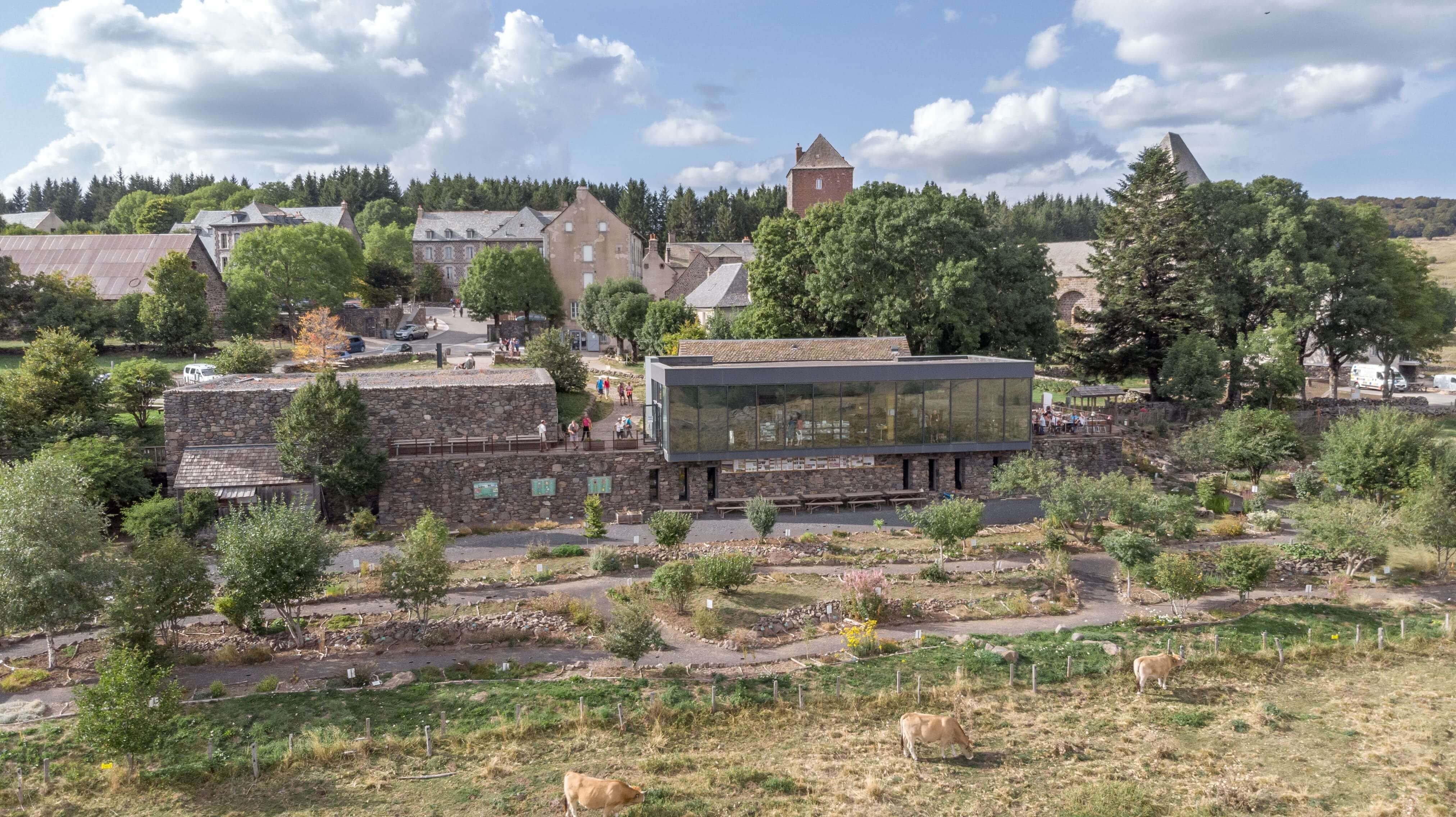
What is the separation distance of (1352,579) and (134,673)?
29.7 meters

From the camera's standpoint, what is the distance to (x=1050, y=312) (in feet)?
136

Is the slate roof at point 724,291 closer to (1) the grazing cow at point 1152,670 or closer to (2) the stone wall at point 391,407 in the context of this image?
(2) the stone wall at point 391,407

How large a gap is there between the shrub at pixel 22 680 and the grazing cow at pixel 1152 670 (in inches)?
895

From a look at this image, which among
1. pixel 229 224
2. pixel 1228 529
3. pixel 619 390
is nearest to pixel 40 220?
pixel 229 224

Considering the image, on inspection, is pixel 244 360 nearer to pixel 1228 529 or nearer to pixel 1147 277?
pixel 1228 529

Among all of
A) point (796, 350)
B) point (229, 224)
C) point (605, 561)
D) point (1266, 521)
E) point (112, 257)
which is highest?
point (229, 224)

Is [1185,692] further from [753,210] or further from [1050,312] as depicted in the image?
[753,210]

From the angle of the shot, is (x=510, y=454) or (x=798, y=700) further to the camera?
(x=510, y=454)

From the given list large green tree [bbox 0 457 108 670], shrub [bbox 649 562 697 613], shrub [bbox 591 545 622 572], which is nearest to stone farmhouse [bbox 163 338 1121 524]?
shrub [bbox 591 545 622 572]

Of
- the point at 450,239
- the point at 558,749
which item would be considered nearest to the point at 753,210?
the point at 450,239

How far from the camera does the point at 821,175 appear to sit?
66.4m

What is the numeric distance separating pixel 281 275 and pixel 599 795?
5339 cm

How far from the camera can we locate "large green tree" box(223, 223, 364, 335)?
51.3 meters

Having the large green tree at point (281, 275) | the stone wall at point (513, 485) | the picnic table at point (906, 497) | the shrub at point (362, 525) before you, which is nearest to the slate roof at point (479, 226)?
the large green tree at point (281, 275)
